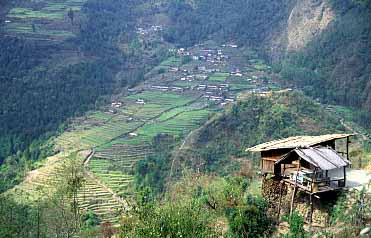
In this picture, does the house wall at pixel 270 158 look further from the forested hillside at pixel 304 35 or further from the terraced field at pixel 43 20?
the terraced field at pixel 43 20

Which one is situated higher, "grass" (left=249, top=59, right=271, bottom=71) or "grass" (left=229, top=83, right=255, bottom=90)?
"grass" (left=249, top=59, right=271, bottom=71)

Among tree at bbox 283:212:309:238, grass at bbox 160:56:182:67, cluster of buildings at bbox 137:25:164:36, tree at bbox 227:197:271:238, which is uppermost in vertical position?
cluster of buildings at bbox 137:25:164:36

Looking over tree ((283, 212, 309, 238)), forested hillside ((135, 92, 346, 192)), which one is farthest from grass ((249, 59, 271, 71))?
tree ((283, 212, 309, 238))

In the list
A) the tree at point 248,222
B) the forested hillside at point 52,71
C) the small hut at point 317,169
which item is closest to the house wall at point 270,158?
the small hut at point 317,169

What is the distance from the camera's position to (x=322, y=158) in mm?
15016

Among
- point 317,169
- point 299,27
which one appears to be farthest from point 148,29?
point 317,169

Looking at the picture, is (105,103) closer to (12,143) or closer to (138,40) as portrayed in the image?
(12,143)

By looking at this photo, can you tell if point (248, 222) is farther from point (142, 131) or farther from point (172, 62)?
point (172, 62)

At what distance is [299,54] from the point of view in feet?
217

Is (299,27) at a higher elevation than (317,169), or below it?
higher

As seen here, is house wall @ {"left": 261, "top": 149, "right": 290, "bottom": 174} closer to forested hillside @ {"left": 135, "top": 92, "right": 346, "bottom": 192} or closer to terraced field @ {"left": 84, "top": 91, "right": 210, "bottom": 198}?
forested hillside @ {"left": 135, "top": 92, "right": 346, "bottom": 192}

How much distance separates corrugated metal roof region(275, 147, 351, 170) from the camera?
48.5ft

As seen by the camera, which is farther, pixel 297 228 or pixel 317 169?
pixel 317 169

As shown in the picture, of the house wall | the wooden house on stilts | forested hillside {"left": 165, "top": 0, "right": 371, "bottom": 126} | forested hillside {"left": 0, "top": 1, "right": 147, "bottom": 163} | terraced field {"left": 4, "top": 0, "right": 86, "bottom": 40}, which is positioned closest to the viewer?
the wooden house on stilts
